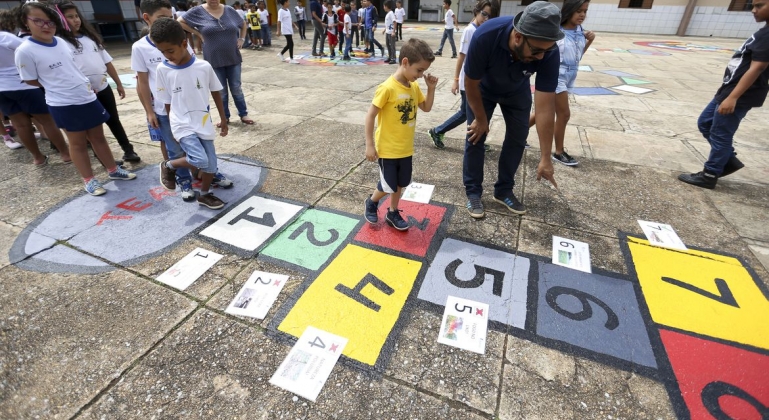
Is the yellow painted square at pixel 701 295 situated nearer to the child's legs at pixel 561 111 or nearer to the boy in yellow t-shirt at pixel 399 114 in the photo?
the child's legs at pixel 561 111

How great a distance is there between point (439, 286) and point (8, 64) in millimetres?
4845

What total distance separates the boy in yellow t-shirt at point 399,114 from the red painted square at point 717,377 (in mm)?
1941

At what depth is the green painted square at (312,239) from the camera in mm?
2648

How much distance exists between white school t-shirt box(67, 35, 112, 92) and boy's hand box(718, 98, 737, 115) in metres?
6.01

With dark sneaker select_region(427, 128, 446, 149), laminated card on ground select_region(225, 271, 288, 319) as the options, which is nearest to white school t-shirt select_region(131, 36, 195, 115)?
laminated card on ground select_region(225, 271, 288, 319)

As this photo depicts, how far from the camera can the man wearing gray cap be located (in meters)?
2.17

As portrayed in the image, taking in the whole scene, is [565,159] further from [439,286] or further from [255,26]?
[255,26]

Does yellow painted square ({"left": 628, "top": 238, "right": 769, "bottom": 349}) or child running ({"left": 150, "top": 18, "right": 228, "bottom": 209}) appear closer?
yellow painted square ({"left": 628, "top": 238, "right": 769, "bottom": 349})

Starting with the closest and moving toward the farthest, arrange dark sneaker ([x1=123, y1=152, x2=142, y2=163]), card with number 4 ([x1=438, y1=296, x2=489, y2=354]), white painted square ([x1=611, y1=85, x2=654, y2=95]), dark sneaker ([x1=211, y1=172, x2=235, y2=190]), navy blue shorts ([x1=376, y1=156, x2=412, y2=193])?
card with number 4 ([x1=438, y1=296, x2=489, y2=354])
navy blue shorts ([x1=376, y1=156, x2=412, y2=193])
dark sneaker ([x1=211, y1=172, x2=235, y2=190])
dark sneaker ([x1=123, y1=152, x2=142, y2=163])
white painted square ([x1=611, y1=85, x2=654, y2=95])

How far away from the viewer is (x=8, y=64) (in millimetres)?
3652

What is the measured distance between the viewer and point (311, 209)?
3.23 m

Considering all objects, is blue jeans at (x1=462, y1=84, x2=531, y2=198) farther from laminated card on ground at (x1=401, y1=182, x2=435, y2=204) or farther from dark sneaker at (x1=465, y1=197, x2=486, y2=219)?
laminated card on ground at (x1=401, y1=182, x2=435, y2=204)

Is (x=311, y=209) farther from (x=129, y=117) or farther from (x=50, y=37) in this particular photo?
(x=129, y=117)

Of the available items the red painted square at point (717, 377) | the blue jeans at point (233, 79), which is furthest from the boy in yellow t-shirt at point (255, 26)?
the red painted square at point (717, 377)
